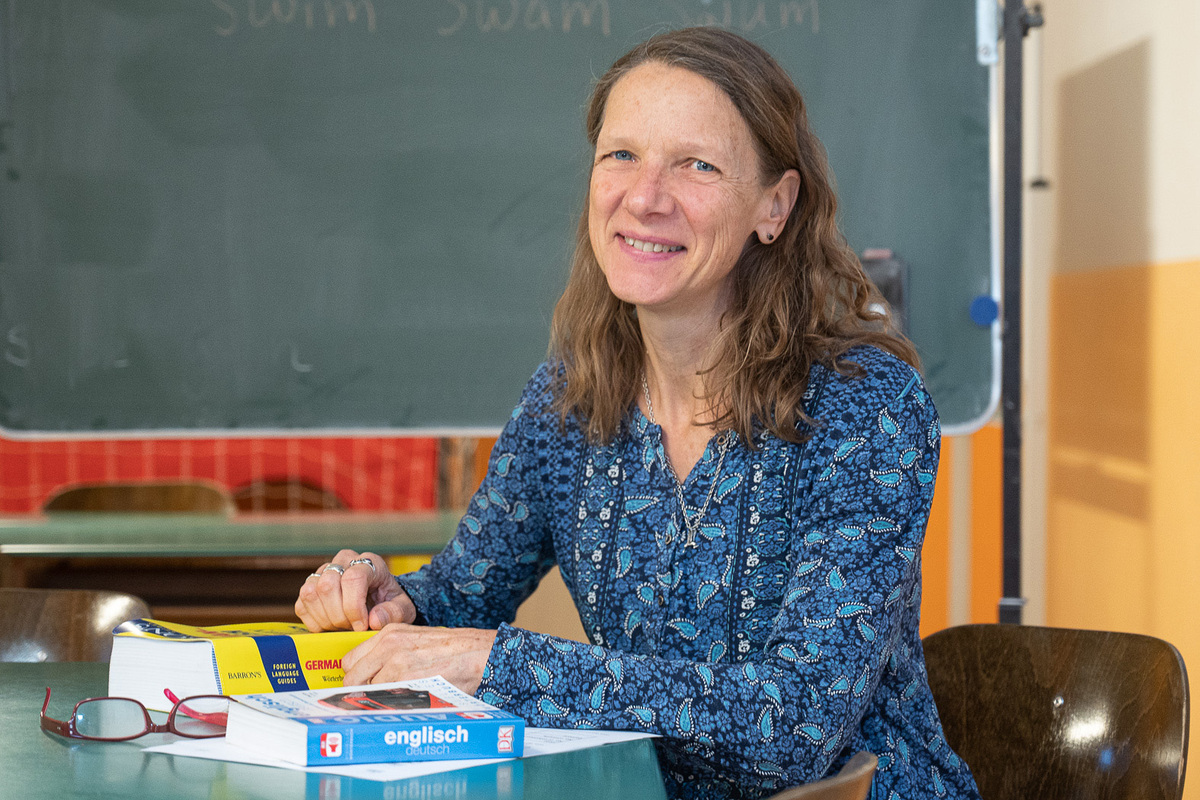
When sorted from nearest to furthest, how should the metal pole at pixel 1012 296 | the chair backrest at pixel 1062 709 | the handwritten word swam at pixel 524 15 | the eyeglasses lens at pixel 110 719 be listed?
the eyeglasses lens at pixel 110 719 < the chair backrest at pixel 1062 709 < the metal pole at pixel 1012 296 < the handwritten word swam at pixel 524 15

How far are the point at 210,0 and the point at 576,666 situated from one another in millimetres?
1918

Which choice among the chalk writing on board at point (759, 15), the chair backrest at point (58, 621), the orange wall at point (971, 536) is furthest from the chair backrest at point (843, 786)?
the orange wall at point (971, 536)

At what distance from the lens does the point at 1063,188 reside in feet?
10.4

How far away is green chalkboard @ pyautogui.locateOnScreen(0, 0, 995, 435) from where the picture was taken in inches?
97.3

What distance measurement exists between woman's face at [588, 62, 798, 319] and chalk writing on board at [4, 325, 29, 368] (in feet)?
5.12

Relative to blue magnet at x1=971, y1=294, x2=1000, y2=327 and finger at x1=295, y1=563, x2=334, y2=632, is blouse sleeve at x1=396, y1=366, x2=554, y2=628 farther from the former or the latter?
blue magnet at x1=971, y1=294, x2=1000, y2=327

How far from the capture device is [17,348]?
2461 mm

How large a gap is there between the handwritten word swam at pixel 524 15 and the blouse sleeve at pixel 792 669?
62.2 inches

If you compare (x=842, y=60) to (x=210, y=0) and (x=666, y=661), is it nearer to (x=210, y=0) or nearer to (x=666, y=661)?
(x=210, y=0)

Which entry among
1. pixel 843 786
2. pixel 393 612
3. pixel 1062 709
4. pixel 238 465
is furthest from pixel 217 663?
pixel 238 465

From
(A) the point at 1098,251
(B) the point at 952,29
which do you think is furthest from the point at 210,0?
(A) the point at 1098,251

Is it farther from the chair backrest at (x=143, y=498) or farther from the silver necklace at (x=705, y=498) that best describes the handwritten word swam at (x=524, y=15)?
the chair backrest at (x=143, y=498)

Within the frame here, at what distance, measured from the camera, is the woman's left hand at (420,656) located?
3.57ft

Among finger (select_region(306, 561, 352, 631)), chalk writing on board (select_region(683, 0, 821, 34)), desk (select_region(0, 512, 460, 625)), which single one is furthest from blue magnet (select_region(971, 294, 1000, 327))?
finger (select_region(306, 561, 352, 631))
